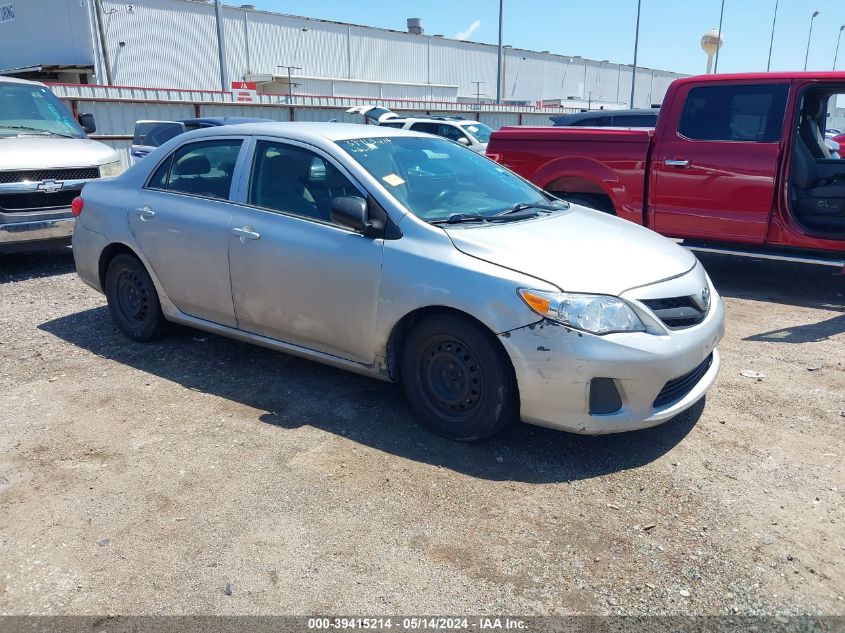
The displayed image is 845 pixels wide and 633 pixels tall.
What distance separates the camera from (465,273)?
A: 3572 millimetres

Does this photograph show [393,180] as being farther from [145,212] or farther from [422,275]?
[145,212]

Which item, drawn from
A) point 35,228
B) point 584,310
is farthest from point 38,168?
point 584,310

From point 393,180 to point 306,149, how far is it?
2.14ft

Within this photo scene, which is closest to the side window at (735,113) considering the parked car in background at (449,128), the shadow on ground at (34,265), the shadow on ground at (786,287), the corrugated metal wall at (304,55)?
the shadow on ground at (786,287)

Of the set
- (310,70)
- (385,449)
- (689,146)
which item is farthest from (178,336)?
(310,70)

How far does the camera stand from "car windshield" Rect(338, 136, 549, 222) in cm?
412

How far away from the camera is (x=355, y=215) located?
3.89 m

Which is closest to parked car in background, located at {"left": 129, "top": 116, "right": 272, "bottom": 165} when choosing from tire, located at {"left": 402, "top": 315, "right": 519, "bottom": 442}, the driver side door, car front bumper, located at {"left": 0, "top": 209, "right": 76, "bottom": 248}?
car front bumper, located at {"left": 0, "top": 209, "right": 76, "bottom": 248}

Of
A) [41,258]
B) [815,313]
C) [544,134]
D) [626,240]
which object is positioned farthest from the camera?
[41,258]

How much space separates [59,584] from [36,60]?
143ft

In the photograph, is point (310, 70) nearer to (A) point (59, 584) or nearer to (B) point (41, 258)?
(B) point (41, 258)

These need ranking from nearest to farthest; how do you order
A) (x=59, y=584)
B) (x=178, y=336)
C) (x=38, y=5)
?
(x=59, y=584) < (x=178, y=336) < (x=38, y=5)

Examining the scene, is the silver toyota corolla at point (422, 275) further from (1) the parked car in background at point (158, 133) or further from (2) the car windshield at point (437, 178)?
(1) the parked car in background at point (158, 133)

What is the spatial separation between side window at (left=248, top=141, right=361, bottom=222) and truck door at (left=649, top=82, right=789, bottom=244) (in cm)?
412
